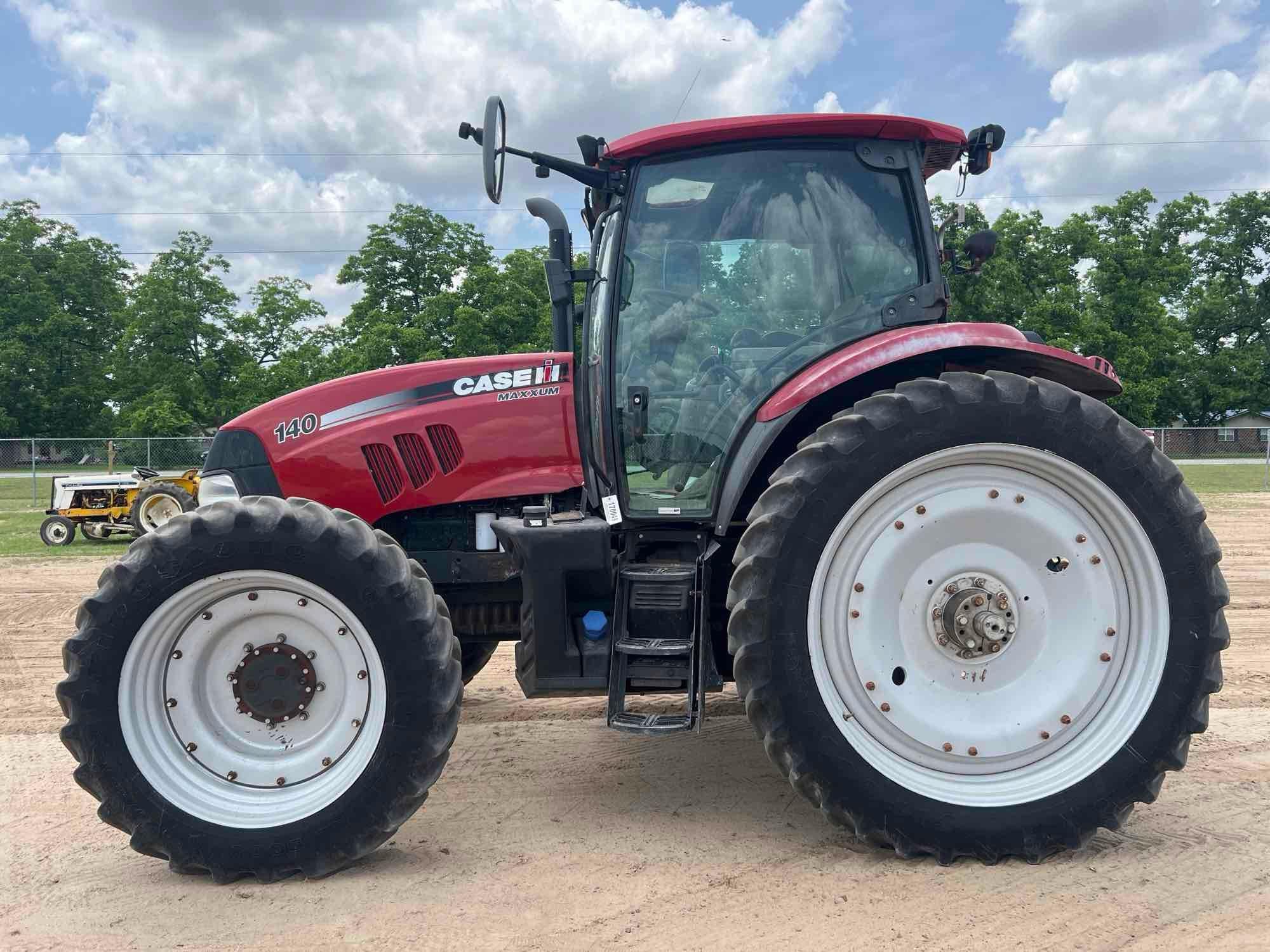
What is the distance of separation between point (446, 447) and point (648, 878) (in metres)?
1.81

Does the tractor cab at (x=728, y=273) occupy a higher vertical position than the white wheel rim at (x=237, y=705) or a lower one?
higher

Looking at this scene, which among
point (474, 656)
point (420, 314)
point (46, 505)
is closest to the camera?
point (474, 656)

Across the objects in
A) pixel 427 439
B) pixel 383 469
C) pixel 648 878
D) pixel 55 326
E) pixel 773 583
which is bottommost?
pixel 648 878

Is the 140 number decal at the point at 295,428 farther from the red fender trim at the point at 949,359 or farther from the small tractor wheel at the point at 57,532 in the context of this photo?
the small tractor wheel at the point at 57,532

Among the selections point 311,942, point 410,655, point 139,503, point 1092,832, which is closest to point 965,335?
point 1092,832

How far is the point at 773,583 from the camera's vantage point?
9.84 ft

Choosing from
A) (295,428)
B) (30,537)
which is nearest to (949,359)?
(295,428)

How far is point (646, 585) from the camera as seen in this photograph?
3400 mm

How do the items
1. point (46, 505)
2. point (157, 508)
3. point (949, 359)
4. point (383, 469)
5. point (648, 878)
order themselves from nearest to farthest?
point (648, 878), point (949, 359), point (383, 469), point (157, 508), point (46, 505)

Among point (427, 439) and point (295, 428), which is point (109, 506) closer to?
point (295, 428)

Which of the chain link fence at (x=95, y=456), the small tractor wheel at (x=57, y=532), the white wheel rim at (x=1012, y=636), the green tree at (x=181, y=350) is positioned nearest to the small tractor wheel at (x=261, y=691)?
the white wheel rim at (x=1012, y=636)

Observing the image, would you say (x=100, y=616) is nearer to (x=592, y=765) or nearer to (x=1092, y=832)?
(x=592, y=765)

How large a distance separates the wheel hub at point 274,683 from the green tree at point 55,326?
4321 cm

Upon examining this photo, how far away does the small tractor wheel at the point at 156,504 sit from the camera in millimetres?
13578
